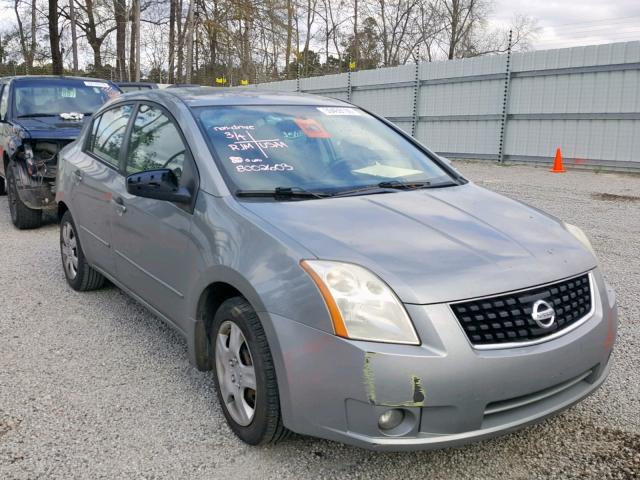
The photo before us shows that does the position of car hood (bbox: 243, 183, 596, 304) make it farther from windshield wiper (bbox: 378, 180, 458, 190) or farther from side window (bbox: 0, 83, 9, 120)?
side window (bbox: 0, 83, 9, 120)

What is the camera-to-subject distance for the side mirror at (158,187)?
9.96 ft

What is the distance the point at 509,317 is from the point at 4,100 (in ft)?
27.1

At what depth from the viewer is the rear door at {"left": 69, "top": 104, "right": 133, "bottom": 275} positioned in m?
4.00

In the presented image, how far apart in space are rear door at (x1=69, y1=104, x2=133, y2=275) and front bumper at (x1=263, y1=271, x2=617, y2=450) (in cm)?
207

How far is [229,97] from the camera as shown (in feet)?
12.2

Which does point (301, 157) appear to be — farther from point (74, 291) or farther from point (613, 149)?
point (613, 149)

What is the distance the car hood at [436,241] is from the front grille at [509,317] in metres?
0.04

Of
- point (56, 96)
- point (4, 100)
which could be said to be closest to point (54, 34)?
point (4, 100)

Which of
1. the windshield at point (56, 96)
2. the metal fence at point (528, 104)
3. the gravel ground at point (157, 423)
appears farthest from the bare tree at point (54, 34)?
the gravel ground at point (157, 423)

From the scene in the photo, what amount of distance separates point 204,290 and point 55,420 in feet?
3.23

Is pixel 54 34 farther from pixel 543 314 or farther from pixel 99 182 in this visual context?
pixel 543 314

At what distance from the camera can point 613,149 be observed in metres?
12.6

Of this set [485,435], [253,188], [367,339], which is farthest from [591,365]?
[253,188]

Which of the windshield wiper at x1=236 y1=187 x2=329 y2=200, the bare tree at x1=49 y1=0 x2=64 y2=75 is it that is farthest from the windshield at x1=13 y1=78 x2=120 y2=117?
the bare tree at x1=49 y1=0 x2=64 y2=75
